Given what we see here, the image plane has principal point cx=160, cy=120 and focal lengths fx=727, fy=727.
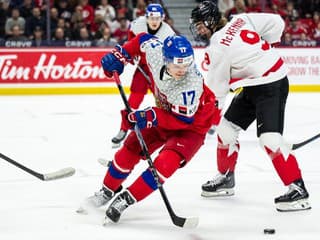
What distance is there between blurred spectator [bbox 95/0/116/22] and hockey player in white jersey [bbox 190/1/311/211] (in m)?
6.23

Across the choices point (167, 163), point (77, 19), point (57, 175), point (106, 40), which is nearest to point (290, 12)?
point (106, 40)

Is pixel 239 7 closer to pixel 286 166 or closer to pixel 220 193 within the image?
pixel 220 193

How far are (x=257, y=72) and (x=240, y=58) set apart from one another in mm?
112

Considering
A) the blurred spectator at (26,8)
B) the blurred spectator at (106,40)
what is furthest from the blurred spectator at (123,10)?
the blurred spectator at (26,8)

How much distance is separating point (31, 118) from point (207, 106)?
3949 mm

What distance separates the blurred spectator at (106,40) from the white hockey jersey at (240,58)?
Result: 5.50 metres

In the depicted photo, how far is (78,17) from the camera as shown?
372 inches

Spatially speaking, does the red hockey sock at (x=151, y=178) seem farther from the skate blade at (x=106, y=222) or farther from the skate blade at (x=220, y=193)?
the skate blade at (x=220, y=193)

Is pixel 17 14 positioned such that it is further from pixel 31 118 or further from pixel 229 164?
pixel 229 164

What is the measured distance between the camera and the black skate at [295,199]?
11.5ft

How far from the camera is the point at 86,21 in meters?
9.71

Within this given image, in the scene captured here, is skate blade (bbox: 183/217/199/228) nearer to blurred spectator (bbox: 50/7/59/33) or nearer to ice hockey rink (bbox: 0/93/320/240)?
ice hockey rink (bbox: 0/93/320/240)

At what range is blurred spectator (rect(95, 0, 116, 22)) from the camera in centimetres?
977

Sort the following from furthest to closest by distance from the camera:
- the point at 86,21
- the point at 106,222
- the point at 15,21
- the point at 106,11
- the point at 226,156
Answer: the point at 106,11, the point at 86,21, the point at 15,21, the point at 226,156, the point at 106,222
